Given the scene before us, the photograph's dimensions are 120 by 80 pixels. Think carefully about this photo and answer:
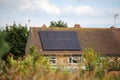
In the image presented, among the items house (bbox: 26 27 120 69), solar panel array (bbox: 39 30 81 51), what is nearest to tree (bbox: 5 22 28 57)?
house (bbox: 26 27 120 69)

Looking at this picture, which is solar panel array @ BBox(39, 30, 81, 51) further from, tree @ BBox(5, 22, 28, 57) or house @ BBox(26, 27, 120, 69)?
tree @ BBox(5, 22, 28, 57)

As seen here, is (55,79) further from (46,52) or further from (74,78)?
(46,52)

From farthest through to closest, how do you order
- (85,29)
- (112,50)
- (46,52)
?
(85,29), (112,50), (46,52)

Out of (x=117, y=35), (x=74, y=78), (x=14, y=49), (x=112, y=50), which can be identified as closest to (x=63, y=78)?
(x=74, y=78)

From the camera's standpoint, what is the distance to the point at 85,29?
51688 millimetres

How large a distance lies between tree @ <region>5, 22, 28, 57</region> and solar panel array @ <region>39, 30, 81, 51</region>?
10.1 metres

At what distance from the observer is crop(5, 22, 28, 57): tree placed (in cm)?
5731

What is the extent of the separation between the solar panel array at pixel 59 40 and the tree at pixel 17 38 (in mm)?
10060

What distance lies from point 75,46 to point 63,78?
39.7m

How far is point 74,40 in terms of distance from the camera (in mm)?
48281

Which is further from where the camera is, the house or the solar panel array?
the solar panel array

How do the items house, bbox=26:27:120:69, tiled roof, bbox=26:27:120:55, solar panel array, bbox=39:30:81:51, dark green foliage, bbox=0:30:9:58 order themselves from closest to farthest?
dark green foliage, bbox=0:30:9:58
house, bbox=26:27:120:69
solar panel array, bbox=39:30:81:51
tiled roof, bbox=26:27:120:55

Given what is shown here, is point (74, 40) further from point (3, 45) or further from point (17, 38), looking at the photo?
point (3, 45)

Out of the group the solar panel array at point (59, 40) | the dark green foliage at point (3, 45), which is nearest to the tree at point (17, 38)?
the solar panel array at point (59, 40)
